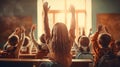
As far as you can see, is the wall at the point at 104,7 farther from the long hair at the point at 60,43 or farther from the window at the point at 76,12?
the long hair at the point at 60,43

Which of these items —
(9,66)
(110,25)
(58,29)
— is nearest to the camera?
(58,29)

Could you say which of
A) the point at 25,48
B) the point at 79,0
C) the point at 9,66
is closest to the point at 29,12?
the point at 79,0

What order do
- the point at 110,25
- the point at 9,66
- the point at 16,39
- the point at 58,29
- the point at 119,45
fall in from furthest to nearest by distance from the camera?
the point at 110,25 → the point at 119,45 → the point at 16,39 → the point at 9,66 → the point at 58,29

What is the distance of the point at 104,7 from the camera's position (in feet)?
40.0

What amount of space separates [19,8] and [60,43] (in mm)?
8092

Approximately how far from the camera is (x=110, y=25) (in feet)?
39.6

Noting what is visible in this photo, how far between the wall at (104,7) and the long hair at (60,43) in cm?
771

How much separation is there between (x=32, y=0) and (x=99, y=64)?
8.04m

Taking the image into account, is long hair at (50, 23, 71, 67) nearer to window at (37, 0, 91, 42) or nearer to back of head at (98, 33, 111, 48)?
back of head at (98, 33, 111, 48)

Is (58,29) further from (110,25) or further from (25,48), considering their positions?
(110,25)

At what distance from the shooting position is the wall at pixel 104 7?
1215 cm

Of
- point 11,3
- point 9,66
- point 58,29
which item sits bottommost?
point 9,66

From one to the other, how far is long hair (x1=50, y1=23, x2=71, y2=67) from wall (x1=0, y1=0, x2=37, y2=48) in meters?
7.82

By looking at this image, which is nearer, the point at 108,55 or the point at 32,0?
the point at 108,55
